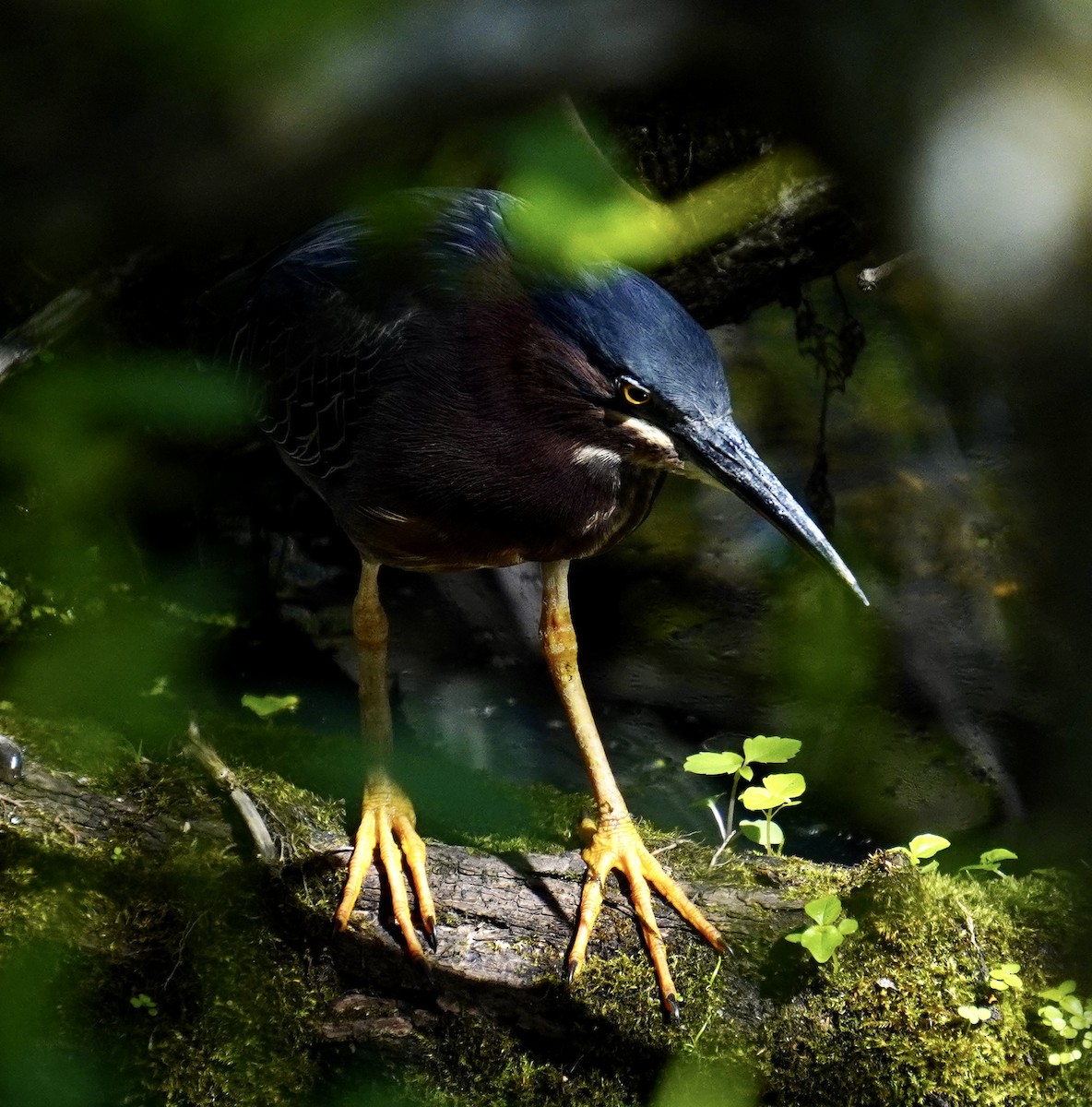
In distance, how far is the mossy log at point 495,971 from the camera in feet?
7.34

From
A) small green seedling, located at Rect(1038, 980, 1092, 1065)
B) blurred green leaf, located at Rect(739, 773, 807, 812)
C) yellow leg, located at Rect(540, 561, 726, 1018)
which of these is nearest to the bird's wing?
yellow leg, located at Rect(540, 561, 726, 1018)

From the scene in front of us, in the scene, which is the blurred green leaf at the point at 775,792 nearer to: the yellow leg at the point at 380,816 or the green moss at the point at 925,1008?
the green moss at the point at 925,1008

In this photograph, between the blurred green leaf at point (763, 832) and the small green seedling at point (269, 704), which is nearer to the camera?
the blurred green leaf at point (763, 832)

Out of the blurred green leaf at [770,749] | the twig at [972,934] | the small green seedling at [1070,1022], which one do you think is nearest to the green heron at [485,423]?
the blurred green leaf at [770,749]

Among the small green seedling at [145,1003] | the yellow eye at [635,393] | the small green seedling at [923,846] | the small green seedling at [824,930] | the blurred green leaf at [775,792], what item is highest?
the yellow eye at [635,393]

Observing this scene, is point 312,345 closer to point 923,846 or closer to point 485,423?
point 485,423

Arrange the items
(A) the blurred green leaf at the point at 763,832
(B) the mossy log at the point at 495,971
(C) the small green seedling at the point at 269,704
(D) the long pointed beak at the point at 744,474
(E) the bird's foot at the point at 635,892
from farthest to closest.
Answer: (C) the small green seedling at the point at 269,704, (A) the blurred green leaf at the point at 763,832, (E) the bird's foot at the point at 635,892, (B) the mossy log at the point at 495,971, (D) the long pointed beak at the point at 744,474

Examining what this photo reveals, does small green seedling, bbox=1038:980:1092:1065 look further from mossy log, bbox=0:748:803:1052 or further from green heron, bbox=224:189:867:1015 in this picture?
green heron, bbox=224:189:867:1015

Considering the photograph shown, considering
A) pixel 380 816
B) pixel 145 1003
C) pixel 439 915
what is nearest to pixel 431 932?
pixel 439 915

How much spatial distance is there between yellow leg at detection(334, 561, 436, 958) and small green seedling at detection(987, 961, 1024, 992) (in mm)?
1094

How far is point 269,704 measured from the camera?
3.20m

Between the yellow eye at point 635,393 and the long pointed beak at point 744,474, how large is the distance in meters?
0.09

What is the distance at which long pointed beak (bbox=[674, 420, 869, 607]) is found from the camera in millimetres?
1875

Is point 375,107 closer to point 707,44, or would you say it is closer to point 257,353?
point 707,44
